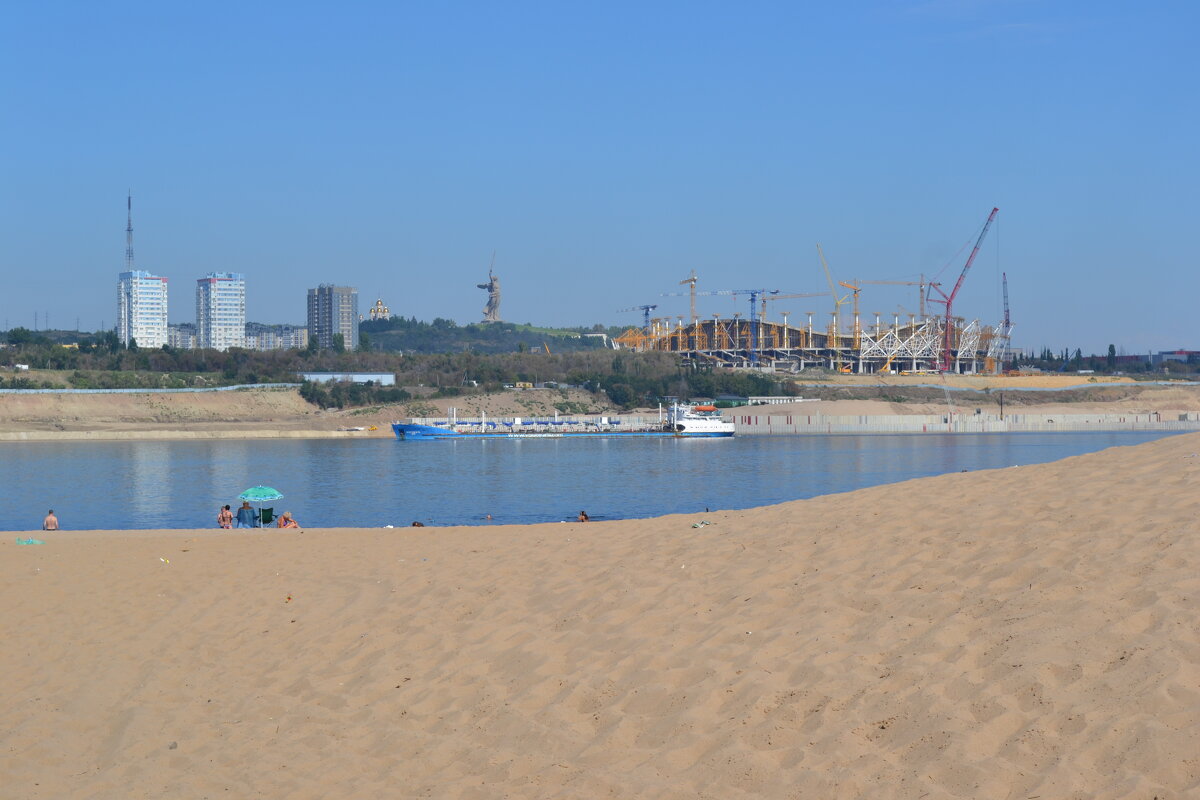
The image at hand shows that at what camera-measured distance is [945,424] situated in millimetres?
96375

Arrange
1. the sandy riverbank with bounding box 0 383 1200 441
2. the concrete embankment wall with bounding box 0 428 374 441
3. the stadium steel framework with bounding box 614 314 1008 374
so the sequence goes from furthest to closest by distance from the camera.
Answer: the stadium steel framework with bounding box 614 314 1008 374
the sandy riverbank with bounding box 0 383 1200 441
the concrete embankment wall with bounding box 0 428 374 441

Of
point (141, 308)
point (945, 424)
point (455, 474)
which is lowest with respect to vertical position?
point (455, 474)

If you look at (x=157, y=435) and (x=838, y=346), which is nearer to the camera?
(x=157, y=435)

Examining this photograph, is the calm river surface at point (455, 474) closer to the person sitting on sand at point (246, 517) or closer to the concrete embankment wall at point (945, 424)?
the person sitting on sand at point (246, 517)

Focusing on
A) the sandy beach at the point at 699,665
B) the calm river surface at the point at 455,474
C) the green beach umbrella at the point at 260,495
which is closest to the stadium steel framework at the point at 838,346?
the calm river surface at the point at 455,474

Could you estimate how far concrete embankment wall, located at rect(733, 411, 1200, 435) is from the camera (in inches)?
3686

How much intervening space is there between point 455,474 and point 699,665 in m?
42.6

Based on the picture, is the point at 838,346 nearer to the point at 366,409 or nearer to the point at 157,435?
the point at 366,409

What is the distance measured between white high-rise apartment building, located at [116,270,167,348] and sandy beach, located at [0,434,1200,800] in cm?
19938

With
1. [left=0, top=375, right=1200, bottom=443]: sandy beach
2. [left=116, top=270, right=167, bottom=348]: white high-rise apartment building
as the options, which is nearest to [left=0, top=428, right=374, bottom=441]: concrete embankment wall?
[left=0, top=375, right=1200, bottom=443]: sandy beach

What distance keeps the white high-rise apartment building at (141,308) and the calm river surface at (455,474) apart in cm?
13054

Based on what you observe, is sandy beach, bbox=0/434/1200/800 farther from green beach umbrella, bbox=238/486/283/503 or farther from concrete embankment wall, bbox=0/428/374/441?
concrete embankment wall, bbox=0/428/374/441

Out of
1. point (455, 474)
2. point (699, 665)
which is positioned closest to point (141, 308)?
point (455, 474)

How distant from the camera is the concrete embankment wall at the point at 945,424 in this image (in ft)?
307
